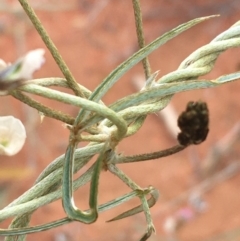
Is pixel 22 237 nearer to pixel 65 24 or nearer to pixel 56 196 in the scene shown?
pixel 56 196

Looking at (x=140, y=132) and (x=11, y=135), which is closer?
(x=11, y=135)

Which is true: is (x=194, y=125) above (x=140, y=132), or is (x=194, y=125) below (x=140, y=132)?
below

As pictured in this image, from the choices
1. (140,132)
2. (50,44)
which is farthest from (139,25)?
(140,132)

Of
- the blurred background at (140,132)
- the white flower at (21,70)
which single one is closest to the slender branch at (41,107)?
the white flower at (21,70)

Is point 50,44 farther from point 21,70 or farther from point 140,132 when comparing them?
point 140,132

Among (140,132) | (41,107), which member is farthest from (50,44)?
(140,132)

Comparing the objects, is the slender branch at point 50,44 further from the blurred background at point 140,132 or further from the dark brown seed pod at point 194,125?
the blurred background at point 140,132
